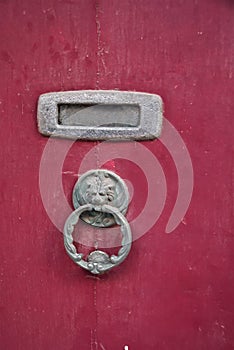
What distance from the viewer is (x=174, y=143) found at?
0.95 metres

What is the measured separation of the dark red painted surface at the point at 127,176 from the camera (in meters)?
0.92

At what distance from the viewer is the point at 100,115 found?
0.95 m

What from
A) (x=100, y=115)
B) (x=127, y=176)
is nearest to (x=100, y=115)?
(x=100, y=115)

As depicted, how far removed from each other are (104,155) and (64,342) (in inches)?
15.5

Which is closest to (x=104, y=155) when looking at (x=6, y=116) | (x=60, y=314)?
(x=6, y=116)

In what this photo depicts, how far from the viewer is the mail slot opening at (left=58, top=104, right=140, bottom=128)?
94cm

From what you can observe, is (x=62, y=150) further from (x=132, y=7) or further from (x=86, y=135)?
(x=132, y=7)

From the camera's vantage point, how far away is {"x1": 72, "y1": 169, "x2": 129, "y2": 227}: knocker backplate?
96 cm

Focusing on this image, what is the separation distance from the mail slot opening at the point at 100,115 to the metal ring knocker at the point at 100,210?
3.6 inches

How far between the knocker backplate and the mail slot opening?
91 millimetres

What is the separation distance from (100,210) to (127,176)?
81mm

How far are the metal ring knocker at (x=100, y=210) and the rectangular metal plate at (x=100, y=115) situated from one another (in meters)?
0.08

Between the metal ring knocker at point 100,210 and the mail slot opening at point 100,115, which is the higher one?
the mail slot opening at point 100,115

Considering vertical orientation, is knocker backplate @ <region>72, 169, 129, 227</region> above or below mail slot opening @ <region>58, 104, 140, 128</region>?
below
